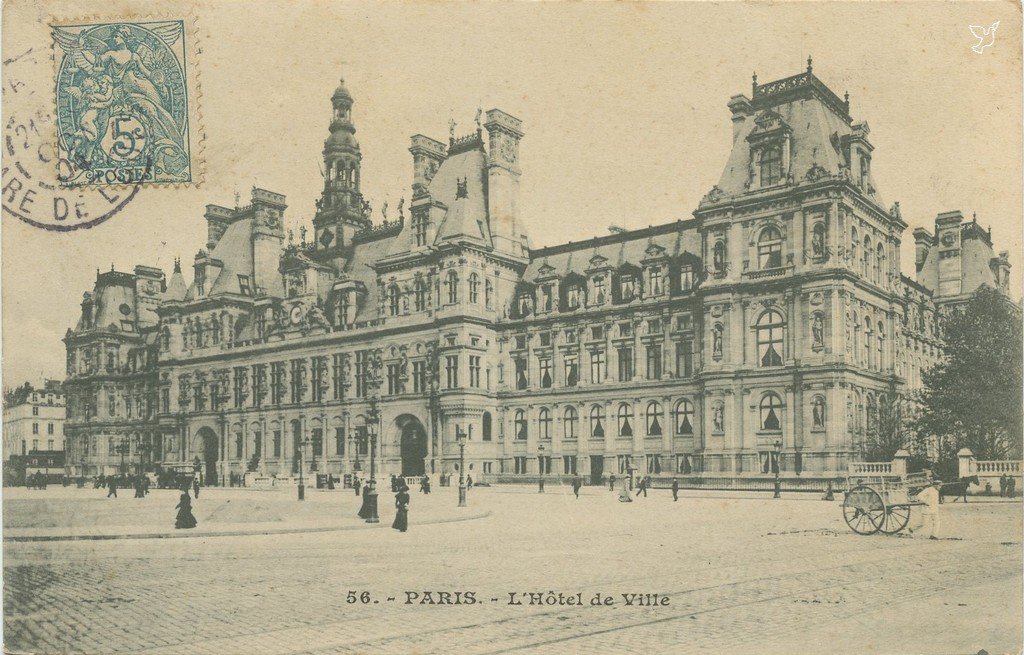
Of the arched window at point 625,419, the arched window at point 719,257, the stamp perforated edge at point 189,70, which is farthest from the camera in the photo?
the arched window at point 625,419

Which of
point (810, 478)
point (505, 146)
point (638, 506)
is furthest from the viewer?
point (505, 146)

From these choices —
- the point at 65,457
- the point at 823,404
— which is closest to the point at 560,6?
the point at 823,404

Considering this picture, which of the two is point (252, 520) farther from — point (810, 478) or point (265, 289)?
point (265, 289)

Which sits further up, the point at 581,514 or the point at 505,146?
the point at 505,146

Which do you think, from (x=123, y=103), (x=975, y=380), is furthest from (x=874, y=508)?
(x=975, y=380)

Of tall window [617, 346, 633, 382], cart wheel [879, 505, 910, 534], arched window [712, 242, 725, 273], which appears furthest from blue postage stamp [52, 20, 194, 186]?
tall window [617, 346, 633, 382]

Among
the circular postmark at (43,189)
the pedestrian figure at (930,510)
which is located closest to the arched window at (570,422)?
the pedestrian figure at (930,510)

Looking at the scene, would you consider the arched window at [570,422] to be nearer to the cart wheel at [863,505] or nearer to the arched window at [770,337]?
the arched window at [770,337]

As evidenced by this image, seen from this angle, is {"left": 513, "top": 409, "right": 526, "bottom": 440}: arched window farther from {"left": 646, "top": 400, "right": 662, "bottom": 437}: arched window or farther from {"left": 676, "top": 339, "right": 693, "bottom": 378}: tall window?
{"left": 676, "top": 339, "right": 693, "bottom": 378}: tall window

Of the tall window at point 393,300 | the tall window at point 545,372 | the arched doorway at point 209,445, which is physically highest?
the tall window at point 393,300
